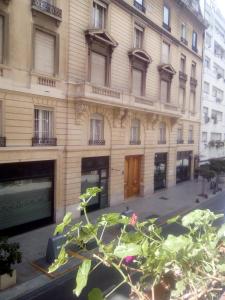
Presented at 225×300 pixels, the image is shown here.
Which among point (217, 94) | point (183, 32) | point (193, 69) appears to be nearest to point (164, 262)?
point (183, 32)

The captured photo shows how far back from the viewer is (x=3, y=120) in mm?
13547

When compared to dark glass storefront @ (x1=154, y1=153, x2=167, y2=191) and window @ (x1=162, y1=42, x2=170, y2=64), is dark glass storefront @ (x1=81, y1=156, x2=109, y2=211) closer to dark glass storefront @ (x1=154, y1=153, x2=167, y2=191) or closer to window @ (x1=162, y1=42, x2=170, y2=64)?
dark glass storefront @ (x1=154, y1=153, x2=167, y2=191)

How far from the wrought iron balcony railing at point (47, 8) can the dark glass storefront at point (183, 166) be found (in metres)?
19.3

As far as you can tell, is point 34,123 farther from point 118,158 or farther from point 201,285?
point 201,285

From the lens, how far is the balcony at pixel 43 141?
14972 millimetres

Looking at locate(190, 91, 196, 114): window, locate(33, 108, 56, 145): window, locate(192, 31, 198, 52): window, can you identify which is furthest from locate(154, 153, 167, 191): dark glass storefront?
locate(192, 31, 198, 52): window

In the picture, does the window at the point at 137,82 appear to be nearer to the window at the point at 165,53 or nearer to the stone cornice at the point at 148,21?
the stone cornice at the point at 148,21

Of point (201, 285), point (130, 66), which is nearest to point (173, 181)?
point (130, 66)

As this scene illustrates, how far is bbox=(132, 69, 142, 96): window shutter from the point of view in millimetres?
22156

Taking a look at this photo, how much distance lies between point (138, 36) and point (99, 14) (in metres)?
4.81

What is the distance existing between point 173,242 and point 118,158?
18561 mm

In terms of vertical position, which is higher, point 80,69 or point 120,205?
point 80,69

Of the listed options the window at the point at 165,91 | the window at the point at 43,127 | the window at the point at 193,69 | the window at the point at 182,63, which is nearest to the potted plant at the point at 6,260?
the window at the point at 43,127

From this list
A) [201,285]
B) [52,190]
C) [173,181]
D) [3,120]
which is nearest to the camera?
[201,285]
